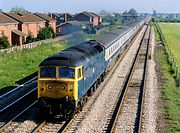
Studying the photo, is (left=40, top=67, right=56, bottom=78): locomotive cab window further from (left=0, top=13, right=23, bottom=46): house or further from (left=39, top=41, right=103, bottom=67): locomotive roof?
(left=0, top=13, right=23, bottom=46): house

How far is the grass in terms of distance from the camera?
28050 millimetres

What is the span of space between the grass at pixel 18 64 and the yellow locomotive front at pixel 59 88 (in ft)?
30.5

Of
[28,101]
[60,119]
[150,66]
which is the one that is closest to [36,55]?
[150,66]

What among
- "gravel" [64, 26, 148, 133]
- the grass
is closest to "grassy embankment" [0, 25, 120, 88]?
the grass

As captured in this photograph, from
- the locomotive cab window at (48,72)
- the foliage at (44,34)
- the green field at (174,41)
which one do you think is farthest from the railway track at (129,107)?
the foliage at (44,34)

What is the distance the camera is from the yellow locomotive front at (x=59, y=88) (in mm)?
16438

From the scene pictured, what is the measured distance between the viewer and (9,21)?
53.3 m

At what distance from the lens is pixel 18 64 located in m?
34.9

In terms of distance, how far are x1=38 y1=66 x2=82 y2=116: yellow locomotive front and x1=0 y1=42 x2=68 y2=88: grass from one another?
9.30 meters

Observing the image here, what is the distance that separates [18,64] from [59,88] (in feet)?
63.0

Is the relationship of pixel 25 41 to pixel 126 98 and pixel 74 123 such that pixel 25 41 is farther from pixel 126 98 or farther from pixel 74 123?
pixel 74 123

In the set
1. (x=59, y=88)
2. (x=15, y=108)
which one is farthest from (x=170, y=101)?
(x=15, y=108)

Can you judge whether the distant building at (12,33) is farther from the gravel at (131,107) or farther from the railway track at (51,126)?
the railway track at (51,126)

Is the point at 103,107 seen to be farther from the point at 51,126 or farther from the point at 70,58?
the point at 51,126
